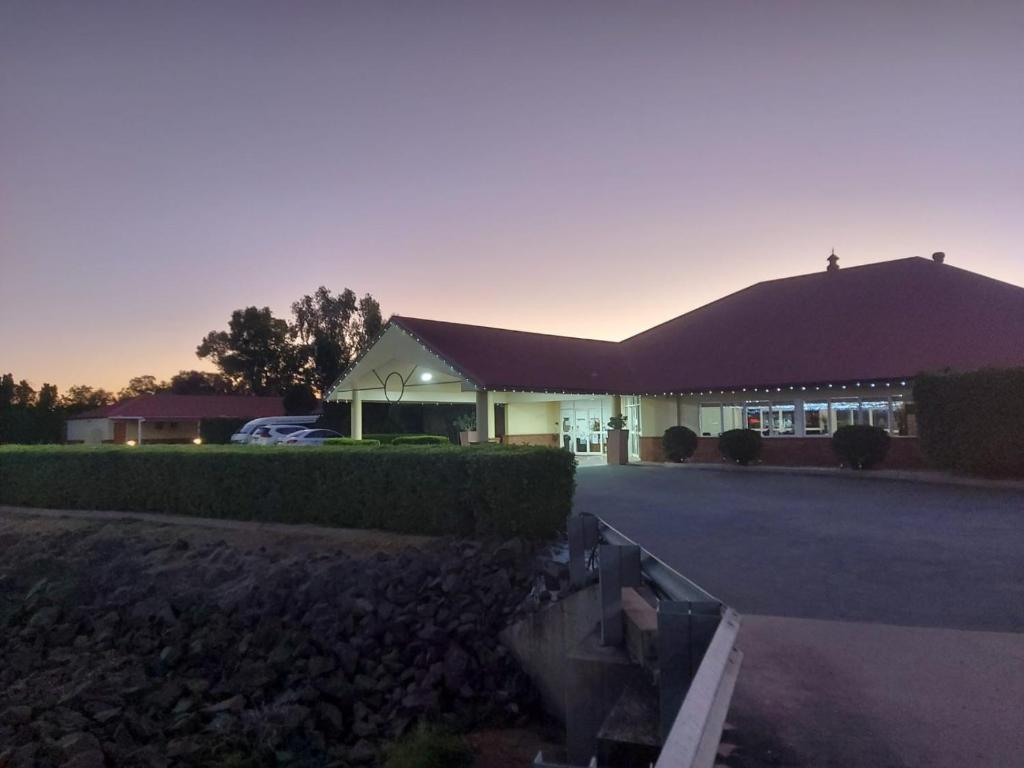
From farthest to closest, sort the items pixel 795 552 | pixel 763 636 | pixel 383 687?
1. pixel 795 552
2. pixel 383 687
3. pixel 763 636

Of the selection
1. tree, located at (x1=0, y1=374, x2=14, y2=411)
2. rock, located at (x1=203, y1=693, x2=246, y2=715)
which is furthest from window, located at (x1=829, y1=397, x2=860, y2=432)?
tree, located at (x1=0, y1=374, x2=14, y2=411)

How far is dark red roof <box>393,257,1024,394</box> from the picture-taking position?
20.6 m

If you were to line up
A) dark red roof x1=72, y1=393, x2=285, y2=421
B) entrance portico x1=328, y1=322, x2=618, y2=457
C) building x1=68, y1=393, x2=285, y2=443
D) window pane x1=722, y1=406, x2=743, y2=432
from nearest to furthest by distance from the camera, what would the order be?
1. entrance portico x1=328, y1=322, x2=618, y2=457
2. window pane x1=722, y1=406, x2=743, y2=432
3. building x1=68, y1=393, x2=285, y2=443
4. dark red roof x1=72, y1=393, x2=285, y2=421

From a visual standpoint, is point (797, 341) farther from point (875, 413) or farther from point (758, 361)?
point (875, 413)

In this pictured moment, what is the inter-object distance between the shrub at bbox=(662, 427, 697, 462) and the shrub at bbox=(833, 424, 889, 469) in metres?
4.71

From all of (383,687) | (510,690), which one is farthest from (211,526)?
(510,690)

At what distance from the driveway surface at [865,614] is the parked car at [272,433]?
62.6ft

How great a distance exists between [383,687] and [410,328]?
15.9 metres

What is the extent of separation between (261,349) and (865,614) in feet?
178

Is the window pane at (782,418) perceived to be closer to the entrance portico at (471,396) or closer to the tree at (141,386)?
the entrance portico at (471,396)

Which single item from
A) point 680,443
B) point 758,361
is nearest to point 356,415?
point 680,443

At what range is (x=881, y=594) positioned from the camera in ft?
23.7

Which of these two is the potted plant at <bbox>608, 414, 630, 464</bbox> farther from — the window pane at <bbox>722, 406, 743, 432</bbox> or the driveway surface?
the driveway surface

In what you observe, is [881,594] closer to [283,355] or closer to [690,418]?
[690,418]
